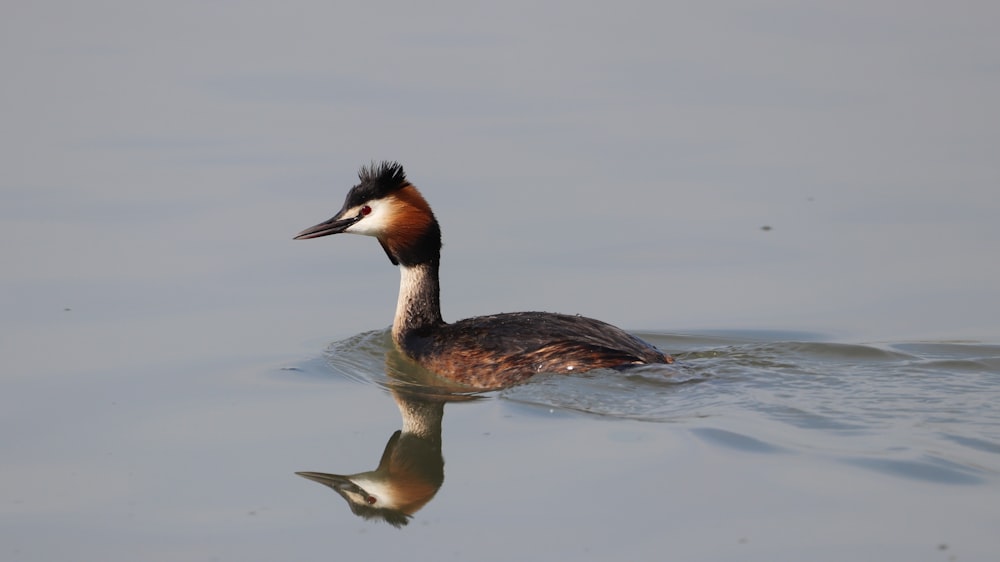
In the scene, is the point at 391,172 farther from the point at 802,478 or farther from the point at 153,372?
the point at 802,478

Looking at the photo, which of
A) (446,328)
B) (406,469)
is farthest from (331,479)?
(446,328)

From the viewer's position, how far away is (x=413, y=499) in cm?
827

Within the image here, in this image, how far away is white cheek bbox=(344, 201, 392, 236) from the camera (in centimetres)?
1093

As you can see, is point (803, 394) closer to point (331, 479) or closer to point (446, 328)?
point (446, 328)

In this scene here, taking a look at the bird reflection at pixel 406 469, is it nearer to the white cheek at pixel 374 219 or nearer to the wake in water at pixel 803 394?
the wake in water at pixel 803 394

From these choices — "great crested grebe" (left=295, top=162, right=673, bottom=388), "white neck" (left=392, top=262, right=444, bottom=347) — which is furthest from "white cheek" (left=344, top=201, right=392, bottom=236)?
"white neck" (left=392, top=262, right=444, bottom=347)

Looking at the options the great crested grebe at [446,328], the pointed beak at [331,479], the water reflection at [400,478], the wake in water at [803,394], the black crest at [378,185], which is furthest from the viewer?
the black crest at [378,185]

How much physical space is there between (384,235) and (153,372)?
1974 millimetres

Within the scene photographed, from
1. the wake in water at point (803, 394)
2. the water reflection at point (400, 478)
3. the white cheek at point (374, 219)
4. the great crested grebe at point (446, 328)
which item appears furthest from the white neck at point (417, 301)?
the water reflection at point (400, 478)

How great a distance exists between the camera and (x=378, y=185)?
10.9 m

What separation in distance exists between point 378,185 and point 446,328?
43.8 inches

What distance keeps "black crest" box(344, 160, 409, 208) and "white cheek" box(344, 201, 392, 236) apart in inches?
2.2

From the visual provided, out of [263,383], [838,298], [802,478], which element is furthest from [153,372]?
[838,298]

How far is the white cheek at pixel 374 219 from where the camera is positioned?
10.9 meters
